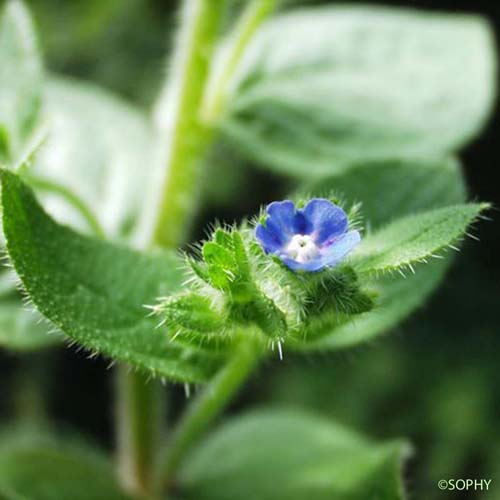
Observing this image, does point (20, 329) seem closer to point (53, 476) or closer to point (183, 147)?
point (53, 476)

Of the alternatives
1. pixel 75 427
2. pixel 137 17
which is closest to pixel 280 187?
pixel 137 17

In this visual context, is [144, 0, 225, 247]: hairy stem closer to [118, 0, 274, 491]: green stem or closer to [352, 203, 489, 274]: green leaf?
[118, 0, 274, 491]: green stem

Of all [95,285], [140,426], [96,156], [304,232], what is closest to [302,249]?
[304,232]

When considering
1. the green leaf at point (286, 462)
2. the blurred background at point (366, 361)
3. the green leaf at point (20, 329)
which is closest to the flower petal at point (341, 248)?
the green leaf at point (286, 462)

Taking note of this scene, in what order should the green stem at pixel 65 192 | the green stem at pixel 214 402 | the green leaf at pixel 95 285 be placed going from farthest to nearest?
the green stem at pixel 65 192, the green stem at pixel 214 402, the green leaf at pixel 95 285

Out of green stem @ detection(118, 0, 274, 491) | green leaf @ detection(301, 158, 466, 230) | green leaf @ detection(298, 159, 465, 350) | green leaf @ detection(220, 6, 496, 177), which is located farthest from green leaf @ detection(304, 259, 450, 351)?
green leaf @ detection(220, 6, 496, 177)

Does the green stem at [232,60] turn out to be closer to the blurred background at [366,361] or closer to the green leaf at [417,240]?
the green leaf at [417,240]
